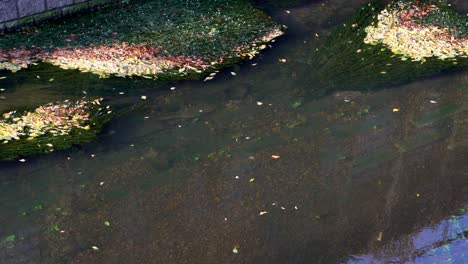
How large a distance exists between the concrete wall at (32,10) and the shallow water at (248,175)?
42.7 inches

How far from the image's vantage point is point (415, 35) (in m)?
8.73

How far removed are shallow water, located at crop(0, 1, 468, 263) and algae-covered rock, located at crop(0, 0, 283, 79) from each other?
27cm

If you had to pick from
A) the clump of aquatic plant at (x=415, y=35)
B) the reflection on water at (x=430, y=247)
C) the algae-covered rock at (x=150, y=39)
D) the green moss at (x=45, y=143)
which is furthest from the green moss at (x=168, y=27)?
the reflection on water at (x=430, y=247)

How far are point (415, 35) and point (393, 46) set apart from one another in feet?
1.32

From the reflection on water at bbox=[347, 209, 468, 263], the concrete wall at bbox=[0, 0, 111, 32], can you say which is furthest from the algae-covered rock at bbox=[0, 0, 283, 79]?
the reflection on water at bbox=[347, 209, 468, 263]

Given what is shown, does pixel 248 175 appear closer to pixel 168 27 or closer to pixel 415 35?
pixel 168 27

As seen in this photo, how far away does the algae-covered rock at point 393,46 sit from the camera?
802 cm

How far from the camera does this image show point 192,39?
8.37 metres

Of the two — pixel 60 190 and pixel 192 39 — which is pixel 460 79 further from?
pixel 60 190

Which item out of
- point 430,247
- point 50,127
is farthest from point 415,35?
point 50,127

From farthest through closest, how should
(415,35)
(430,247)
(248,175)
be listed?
(415,35)
(248,175)
(430,247)

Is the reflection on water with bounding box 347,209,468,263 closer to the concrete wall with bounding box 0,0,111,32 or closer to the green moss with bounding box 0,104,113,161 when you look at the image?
the green moss with bounding box 0,104,113,161

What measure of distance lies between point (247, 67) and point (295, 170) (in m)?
Result: 1.96

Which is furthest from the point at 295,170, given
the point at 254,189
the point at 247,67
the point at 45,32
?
the point at 45,32
